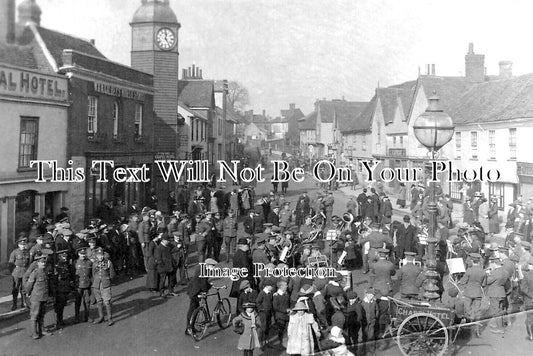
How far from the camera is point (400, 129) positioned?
122 ft

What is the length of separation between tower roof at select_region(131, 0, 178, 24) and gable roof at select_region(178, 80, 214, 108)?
14305 mm

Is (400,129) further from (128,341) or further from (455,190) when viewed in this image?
(128,341)

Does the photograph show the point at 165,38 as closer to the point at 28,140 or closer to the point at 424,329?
the point at 28,140

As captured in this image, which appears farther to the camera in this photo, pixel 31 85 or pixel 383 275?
pixel 31 85

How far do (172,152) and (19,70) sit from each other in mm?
13992

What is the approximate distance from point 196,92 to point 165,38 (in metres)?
14.2

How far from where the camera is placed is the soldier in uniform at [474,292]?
9.98 meters

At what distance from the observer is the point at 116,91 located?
21125 mm

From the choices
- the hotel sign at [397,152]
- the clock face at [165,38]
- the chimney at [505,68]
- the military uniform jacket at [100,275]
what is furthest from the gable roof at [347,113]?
the military uniform jacket at [100,275]

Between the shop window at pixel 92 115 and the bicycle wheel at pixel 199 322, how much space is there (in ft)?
36.1

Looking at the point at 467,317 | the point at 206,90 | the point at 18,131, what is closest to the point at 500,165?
the point at 467,317

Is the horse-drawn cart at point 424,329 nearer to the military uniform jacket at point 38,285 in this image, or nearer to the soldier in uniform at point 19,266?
the military uniform jacket at point 38,285

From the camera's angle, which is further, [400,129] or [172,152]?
[400,129]

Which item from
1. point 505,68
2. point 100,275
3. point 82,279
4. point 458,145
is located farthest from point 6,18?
point 505,68
